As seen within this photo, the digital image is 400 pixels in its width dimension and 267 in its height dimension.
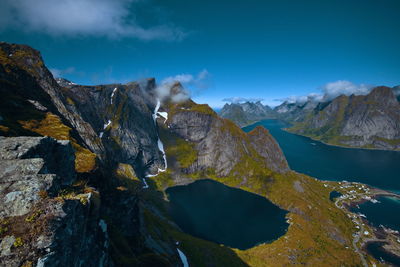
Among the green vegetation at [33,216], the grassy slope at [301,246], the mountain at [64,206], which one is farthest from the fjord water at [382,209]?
the green vegetation at [33,216]

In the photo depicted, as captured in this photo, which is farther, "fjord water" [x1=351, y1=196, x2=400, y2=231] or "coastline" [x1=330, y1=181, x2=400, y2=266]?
"fjord water" [x1=351, y1=196, x2=400, y2=231]

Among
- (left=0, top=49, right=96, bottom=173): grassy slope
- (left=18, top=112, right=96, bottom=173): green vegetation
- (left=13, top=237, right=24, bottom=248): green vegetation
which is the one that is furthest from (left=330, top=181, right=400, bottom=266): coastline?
(left=13, top=237, right=24, bottom=248): green vegetation

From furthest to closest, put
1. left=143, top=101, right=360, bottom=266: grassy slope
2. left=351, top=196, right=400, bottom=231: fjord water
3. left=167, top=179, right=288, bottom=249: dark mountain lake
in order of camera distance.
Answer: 1. left=351, top=196, right=400, bottom=231: fjord water
2. left=167, top=179, right=288, bottom=249: dark mountain lake
3. left=143, top=101, right=360, bottom=266: grassy slope

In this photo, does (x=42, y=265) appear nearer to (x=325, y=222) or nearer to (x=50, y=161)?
(x=50, y=161)

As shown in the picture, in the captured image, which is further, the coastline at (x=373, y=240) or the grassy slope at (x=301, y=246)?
the coastline at (x=373, y=240)

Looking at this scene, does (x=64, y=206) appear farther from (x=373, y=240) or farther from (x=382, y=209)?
(x=382, y=209)

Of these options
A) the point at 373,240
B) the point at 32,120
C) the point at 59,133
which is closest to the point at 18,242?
the point at 59,133

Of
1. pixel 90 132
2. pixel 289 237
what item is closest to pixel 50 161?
pixel 90 132

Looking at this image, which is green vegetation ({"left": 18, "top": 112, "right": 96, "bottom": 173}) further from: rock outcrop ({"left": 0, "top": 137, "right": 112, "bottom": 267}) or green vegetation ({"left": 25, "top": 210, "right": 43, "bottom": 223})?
green vegetation ({"left": 25, "top": 210, "right": 43, "bottom": 223})

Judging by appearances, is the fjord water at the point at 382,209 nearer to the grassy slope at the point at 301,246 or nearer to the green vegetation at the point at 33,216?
A: the grassy slope at the point at 301,246

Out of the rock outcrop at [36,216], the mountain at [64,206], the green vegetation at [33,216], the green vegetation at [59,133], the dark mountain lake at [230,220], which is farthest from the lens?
the dark mountain lake at [230,220]
